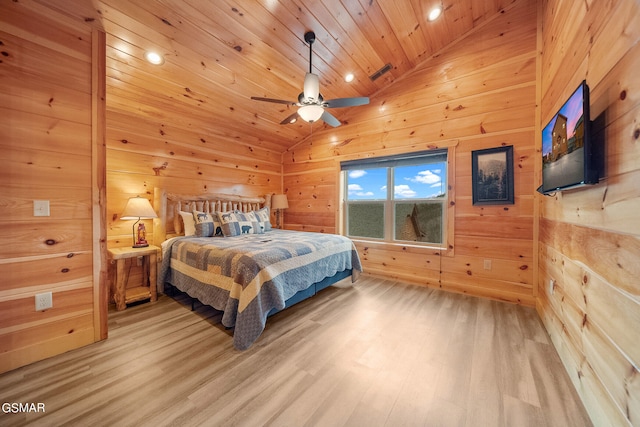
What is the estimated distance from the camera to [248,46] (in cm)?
253

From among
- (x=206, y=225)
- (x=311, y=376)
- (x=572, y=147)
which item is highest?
(x=572, y=147)

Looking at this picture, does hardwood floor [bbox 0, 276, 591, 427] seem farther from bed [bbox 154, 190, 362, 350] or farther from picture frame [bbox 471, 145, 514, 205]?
picture frame [bbox 471, 145, 514, 205]

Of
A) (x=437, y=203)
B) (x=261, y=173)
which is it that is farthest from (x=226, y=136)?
(x=437, y=203)

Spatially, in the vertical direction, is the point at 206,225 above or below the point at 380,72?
below

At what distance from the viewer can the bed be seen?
1.95 meters

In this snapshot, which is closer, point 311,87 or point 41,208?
point 41,208

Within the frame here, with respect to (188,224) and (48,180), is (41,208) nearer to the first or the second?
(48,180)

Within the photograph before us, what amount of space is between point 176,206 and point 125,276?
1068 mm

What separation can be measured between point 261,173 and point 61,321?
334 cm

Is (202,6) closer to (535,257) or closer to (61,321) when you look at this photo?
(61,321)

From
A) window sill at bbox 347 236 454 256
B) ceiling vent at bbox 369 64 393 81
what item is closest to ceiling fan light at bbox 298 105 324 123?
ceiling vent at bbox 369 64 393 81

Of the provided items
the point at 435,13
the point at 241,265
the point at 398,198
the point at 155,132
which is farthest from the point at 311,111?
the point at 155,132

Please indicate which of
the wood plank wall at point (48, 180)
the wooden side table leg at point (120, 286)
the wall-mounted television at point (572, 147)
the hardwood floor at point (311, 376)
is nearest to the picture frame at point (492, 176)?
the wall-mounted television at point (572, 147)

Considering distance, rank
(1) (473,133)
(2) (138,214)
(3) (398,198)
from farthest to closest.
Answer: (3) (398,198) < (1) (473,133) < (2) (138,214)
